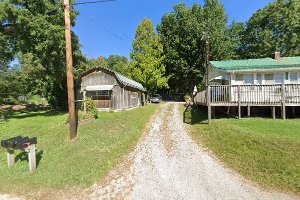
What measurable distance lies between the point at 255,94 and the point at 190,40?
25185 mm

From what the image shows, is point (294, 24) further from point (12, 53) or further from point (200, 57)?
point (12, 53)

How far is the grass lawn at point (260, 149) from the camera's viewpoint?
5.71m

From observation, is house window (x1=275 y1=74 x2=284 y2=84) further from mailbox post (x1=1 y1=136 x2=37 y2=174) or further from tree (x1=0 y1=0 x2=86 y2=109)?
tree (x1=0 y1=0 x2=86 y2=109)

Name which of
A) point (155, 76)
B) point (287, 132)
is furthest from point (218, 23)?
point (287, 132)

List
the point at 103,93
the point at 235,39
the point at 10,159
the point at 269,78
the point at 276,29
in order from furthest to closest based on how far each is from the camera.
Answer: the point at 235,39, the point at 276,29, the point at 103,93, the point at 269,78, the point at 10,159

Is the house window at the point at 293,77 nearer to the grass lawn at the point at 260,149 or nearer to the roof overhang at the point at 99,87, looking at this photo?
the grass lawn at the point at 260,149

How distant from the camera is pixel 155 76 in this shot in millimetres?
33188

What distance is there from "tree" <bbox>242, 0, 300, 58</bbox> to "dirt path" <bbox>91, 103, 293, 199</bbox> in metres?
31.6

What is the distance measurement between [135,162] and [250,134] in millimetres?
5354

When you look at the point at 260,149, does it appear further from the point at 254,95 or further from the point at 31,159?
the point at 31,159

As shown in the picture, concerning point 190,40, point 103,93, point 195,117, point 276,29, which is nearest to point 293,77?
point 195,117

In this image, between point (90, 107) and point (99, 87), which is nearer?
point (90, 107)

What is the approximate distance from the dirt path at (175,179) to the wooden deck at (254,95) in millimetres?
4801

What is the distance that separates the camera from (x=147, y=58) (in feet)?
107
